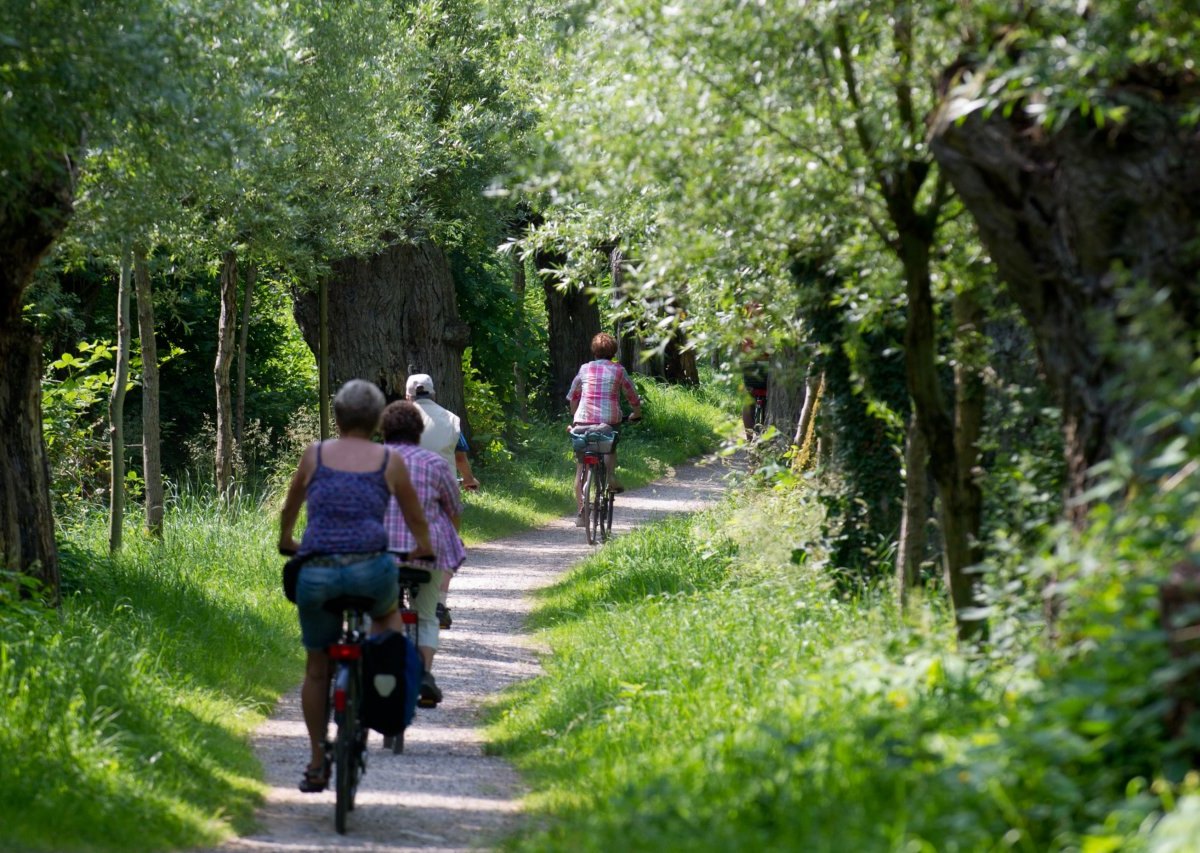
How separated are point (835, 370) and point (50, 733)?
5715mm

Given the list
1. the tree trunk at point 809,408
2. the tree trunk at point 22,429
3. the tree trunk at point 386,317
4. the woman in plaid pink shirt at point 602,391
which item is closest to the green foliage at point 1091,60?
the tree trunk at point 22,429

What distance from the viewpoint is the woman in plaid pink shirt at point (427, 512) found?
9039 millimetres

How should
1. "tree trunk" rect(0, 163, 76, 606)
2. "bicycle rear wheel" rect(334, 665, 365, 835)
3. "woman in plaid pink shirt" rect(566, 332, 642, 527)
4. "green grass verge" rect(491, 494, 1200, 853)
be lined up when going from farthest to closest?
1. "woman in plaid pink shirt" rect(566, 332, 642, 527)
2. "tree trunk" rect(0, 163, 76, 606)
3. "bicycle rear wheel" rect(334, 665, 365, 835)
4. "green grass verge" rect(491, 494, 1200, 853)

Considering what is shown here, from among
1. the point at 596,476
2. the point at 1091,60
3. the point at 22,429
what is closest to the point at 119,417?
the point at 22,429

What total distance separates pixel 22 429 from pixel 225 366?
19.9 feet

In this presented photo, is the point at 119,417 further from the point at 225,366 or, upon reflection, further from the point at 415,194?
the point at 415,194

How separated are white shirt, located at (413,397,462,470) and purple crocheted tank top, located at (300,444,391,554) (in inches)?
149

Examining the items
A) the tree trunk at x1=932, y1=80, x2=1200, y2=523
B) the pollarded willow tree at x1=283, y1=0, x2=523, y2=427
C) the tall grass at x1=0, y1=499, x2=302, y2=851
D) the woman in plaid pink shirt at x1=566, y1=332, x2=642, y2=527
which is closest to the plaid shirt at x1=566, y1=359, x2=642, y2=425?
the woman in plaid pink shirt at x1=566, y1=332, x2=642, y2=527

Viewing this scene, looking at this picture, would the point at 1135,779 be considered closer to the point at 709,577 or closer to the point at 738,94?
the point at 738,94

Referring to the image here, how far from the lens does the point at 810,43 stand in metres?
6.77

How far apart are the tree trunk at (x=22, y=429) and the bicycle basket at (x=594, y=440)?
716 centimetres

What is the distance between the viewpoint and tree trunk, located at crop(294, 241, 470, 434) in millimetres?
20406

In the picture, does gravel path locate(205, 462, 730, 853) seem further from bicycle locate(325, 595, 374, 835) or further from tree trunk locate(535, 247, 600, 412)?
tree trunk locate(535, 247, 600, 412)

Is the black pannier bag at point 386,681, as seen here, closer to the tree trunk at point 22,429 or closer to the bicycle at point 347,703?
the bicycle at point 347,703
